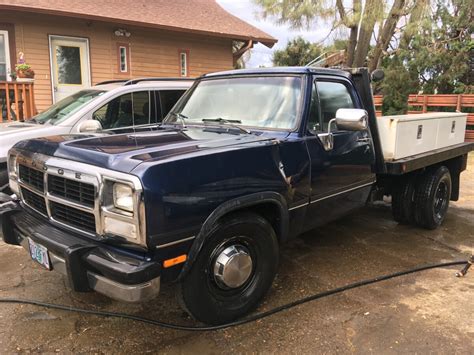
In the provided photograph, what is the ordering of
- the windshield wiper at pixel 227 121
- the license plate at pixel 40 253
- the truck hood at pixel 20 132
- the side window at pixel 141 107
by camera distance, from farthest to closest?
the side window at pixel 141 107 → the truck hood at pixel 20 132 → the windshield wiper at pixel 227 121 → the license plate at pixel 40 253

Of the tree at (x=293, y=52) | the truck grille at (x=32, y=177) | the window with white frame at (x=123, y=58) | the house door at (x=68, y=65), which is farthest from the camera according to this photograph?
the tree at (x=293, y=52)

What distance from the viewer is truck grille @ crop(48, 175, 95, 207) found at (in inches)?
109

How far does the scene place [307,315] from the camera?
11.2 feet

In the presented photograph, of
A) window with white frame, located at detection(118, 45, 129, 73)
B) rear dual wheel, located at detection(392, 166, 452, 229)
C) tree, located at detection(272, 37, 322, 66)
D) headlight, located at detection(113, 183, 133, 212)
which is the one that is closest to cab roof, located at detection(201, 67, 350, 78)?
rear dual wheel, located at detection(392, 166, 452, 229)

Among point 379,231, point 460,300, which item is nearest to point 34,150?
point 460,300

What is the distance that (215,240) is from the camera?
9.87ft

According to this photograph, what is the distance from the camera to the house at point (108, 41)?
34.4 ft

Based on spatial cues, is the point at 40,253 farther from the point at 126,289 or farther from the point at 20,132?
the point at 20,132

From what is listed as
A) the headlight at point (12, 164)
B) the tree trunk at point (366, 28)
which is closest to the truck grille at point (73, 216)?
the headlight at point (12, 164)

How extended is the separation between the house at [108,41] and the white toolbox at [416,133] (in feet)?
23.7

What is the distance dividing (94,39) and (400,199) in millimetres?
9230

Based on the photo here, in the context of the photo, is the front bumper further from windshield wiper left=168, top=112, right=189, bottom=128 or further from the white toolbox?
the white toolbox

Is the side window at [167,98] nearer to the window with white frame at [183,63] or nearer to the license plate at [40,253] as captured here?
the license plate at [40,253]

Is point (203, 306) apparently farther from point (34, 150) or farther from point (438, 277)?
point (438, 277)
